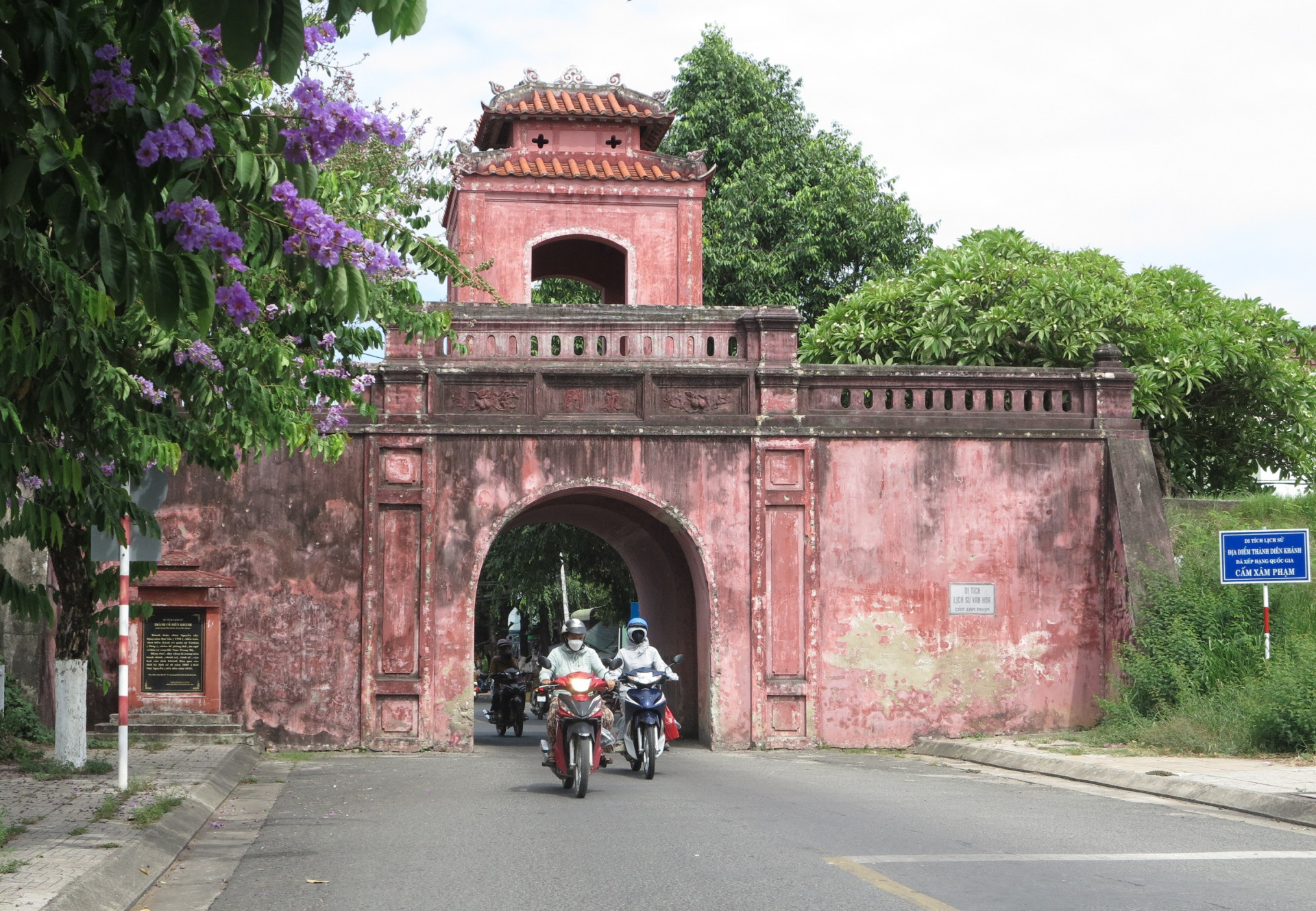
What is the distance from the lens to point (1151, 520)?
55.1ft

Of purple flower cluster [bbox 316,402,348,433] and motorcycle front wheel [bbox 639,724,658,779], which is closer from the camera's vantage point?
purple flower cluster [bbox 316,402,348,433]

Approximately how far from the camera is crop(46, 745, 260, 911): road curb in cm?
627

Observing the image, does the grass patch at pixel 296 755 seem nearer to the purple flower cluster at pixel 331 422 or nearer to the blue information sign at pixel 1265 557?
the purple flower cluster at pixel 331 422

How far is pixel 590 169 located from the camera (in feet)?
62.4

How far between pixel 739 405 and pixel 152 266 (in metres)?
13.4

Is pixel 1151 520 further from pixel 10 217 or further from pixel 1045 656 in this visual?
pixel 10 217

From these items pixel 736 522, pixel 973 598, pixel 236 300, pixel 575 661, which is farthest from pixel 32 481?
pixel 973 598

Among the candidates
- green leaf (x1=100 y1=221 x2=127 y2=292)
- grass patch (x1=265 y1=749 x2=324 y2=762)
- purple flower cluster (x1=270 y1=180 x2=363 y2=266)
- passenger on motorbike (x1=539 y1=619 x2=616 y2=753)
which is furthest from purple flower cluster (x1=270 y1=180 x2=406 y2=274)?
grass patch (x1=265 y1=749 x2=324 y2=762)

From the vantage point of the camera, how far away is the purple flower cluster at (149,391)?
9047 mm

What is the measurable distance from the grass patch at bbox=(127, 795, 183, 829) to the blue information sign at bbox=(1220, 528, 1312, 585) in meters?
9.83

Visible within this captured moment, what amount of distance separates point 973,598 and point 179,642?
9094 mm

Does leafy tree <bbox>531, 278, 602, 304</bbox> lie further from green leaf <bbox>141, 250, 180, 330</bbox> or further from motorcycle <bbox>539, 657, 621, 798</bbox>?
green leaf <bbox>141, 250, 180, 330</bbox>

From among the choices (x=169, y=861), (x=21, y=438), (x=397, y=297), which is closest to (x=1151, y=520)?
(x=397, y=297)

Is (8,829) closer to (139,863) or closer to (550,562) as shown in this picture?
(139,863)
